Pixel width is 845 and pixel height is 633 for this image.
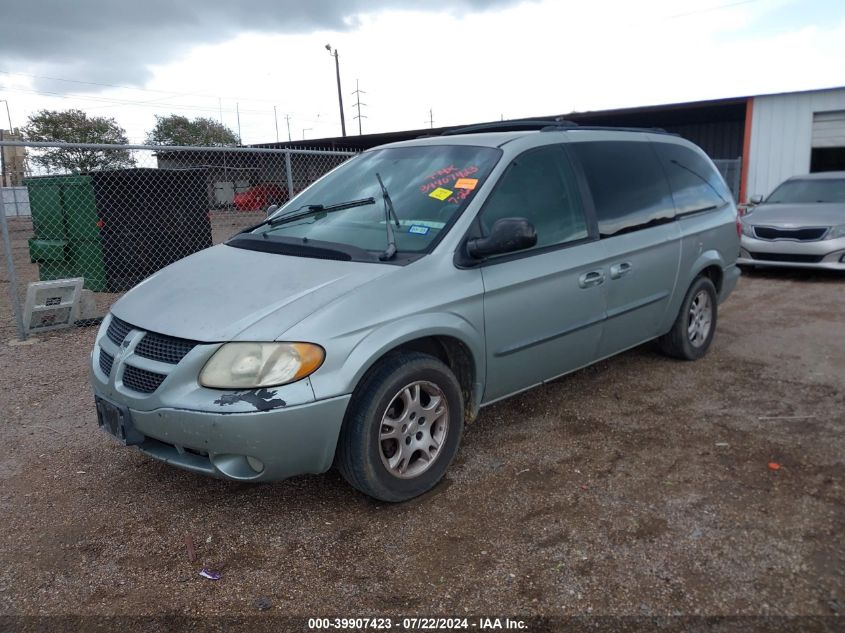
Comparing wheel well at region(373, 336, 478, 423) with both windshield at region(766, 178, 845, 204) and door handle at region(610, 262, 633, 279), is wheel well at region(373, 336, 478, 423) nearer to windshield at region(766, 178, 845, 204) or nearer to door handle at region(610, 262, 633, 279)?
door handle at region(610, 262, 633, 279)

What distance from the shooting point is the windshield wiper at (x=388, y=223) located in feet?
11.2

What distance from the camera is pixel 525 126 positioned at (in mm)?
4609

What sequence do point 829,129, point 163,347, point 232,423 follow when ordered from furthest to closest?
1. point 829,129
2. point 163,347
3. point 232,423

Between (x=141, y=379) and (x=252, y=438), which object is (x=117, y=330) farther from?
(x=252, y=438)

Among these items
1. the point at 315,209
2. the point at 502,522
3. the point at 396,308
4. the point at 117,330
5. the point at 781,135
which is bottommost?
the point at 502,522

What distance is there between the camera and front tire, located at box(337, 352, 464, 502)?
3.06 meters

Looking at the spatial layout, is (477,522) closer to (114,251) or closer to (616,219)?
(616,219)

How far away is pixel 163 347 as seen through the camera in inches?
121

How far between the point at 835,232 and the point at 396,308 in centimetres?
833

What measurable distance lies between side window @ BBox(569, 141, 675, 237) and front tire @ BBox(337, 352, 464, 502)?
5.48 feet

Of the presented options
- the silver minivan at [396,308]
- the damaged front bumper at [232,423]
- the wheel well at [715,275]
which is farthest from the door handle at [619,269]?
the damaged front bumper at [232,423]

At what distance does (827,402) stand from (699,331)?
116cm

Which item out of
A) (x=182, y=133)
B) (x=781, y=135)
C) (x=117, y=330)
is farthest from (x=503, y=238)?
(x=182, y=133)

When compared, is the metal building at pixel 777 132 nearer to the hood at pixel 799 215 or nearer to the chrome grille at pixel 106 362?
the hood at pixel 799 215
